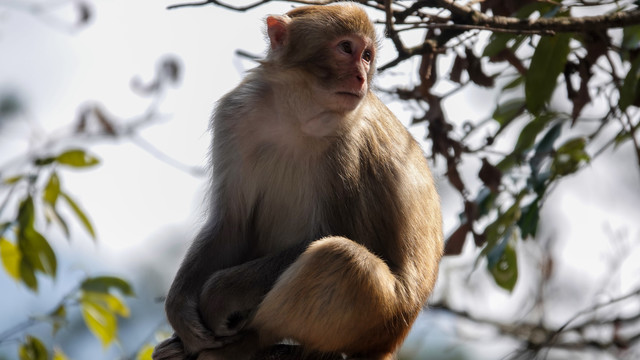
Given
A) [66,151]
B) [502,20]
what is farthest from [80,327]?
[502,20]

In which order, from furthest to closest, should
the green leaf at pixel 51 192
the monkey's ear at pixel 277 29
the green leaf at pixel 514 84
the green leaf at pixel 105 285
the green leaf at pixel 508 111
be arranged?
the green leaf at pixel 105 285
the green leaf at pixel 514 84
the green leaf at pixel 51 192
the green leaf at pixel 508 111
the monkey's ear at pixel 277 29

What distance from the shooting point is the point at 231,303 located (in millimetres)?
4059

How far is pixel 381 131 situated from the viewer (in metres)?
4.66

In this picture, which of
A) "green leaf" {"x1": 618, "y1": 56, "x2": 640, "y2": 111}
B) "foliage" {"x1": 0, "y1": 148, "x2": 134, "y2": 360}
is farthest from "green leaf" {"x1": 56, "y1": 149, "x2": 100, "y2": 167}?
"green leaf" {"x1": 618, "y1": 56, "x2": 640, "y2": 111}

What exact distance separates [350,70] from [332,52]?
0.16 meters

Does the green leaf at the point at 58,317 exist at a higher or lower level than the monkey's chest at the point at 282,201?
lower

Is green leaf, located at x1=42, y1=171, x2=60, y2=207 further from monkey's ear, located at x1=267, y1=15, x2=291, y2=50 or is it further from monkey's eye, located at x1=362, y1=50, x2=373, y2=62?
monkey's eye, located at x1=362, y1=50, x2=373, y2=62

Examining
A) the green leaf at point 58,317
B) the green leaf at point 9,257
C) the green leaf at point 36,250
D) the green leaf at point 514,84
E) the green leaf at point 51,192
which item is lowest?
the green leaf at point 58,317

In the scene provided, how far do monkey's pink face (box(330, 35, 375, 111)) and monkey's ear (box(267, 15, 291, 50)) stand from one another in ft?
1.19

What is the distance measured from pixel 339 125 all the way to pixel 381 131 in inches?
11.9

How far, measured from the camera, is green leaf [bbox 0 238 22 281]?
5305 mm

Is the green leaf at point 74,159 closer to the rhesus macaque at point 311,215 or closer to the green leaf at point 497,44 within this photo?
the rhesus macaque at point 311,215

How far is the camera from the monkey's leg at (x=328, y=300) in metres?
3.97

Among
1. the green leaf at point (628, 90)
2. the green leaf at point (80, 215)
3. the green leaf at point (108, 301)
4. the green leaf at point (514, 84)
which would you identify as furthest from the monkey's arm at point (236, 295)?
the green leaf at point (514, 84)
